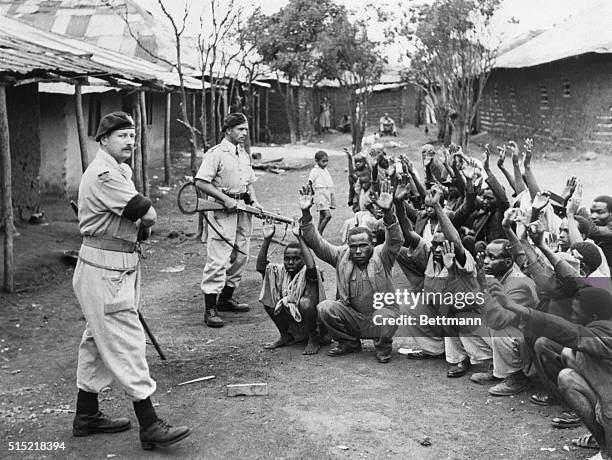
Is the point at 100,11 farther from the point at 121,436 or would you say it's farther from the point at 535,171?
the point at 121,436

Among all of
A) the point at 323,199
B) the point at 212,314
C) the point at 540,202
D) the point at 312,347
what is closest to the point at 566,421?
the point at 540,202

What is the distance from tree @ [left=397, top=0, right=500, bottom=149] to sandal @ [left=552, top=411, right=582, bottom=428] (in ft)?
56.5

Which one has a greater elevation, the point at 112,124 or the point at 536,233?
the point at 112,124

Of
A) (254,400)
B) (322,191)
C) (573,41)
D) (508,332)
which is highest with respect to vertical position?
(573,41)

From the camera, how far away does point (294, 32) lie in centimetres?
2595

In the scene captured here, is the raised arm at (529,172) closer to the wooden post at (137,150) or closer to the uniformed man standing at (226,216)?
the uniformed man standing at (226,216)

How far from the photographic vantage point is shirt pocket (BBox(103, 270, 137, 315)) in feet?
13.3

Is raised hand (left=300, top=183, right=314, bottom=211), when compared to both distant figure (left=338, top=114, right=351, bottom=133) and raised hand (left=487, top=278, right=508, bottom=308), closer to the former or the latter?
raised hand (left=487, top=278, right=508, bottom=308)

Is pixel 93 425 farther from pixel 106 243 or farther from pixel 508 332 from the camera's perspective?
pixel 508 332

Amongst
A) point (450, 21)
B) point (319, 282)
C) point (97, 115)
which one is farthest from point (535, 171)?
point (319, 282)

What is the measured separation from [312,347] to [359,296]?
0.56 m

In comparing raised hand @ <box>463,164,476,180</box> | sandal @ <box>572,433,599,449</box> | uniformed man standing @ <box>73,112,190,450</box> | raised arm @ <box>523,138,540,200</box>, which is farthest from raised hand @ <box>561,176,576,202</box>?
uniformed man standing @ <box>73,112,190,450</box>

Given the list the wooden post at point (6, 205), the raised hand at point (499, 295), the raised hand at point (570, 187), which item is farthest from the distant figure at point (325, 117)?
the raised hand at point (499, 295)

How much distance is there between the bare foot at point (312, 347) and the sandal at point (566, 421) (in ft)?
6.51
